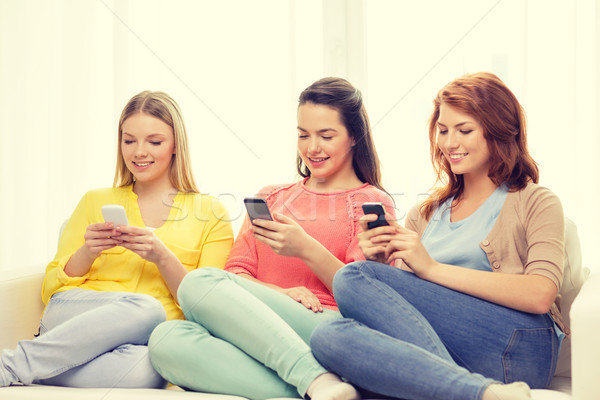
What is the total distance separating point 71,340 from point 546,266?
44.2 inches

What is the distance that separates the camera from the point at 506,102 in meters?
1.56

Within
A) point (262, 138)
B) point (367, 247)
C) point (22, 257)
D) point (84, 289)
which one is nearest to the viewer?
point (367, 247)

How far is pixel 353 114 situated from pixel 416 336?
0.76 metres

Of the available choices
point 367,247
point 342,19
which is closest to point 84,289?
point 367,247

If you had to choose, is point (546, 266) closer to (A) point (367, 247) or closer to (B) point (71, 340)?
(A) point (367, 247)

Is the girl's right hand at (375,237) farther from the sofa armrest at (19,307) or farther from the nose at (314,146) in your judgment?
the sofa armrest at (19,307)

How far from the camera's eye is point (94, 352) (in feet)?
4.80

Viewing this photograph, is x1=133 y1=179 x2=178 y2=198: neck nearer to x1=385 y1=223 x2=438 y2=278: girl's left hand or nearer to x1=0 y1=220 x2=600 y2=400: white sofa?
x1=0 y1=220 x2=600 y2=400: white sofa

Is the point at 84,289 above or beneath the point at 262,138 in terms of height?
beneath

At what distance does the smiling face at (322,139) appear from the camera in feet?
5.75

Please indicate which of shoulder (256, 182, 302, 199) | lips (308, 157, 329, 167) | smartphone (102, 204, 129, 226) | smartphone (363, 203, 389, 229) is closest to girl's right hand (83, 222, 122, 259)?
smartphone (102, 204, 129, 226)

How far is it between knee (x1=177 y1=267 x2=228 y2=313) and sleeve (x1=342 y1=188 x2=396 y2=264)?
38cm

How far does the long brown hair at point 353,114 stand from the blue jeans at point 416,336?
19.0 inches

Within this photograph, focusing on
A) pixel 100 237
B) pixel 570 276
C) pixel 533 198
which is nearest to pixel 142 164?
pixel 100 237
